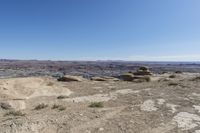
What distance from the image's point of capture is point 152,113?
11.7 metres

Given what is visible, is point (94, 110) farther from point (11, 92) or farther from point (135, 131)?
point (11, 92)

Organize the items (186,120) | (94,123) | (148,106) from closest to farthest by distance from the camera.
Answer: (94,123)
(186,120)
(148,106)

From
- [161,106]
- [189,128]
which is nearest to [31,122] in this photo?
[189,128]

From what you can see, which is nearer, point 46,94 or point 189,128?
point 189,128

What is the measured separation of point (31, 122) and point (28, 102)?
5.66 m

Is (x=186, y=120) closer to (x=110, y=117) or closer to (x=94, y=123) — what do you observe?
(x=110, y=117)

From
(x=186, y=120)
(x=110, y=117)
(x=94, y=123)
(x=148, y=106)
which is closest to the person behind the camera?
(x=94, y=123)

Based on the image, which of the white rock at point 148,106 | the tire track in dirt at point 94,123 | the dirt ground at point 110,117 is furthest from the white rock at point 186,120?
the tire track in dirt at point 94,123

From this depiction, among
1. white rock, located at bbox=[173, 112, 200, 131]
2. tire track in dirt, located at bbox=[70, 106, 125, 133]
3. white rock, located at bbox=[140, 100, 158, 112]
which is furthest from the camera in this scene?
white rock, located at bbox=[140, 100, 158, 112]

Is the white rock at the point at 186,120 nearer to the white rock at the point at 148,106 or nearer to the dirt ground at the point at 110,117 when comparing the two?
the dirt ground at the point at 110,117

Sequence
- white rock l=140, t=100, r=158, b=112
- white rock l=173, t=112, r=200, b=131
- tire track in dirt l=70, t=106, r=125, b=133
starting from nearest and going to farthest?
tire track in dirt l=70, t=106, r=125, b=133 < white rock l=173, t=112, r=200, b=131 < white rock l=140, t=100, r=158, b=112

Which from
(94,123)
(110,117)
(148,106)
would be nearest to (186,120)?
(148,106)

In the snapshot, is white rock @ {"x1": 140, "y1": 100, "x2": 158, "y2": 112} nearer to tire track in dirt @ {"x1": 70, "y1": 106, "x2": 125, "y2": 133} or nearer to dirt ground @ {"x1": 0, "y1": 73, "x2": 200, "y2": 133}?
dirt ground @ {"x1": 0, "y1": 73, "x2": 200, "y2": 133}

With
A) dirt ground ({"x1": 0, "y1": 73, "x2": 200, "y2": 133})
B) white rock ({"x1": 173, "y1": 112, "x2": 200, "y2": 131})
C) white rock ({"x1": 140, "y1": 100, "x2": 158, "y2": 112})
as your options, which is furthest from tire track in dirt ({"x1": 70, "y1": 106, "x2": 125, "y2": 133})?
white rock ({"x1": 173, "y1": 112, "x2": 200, "y2": 131})
